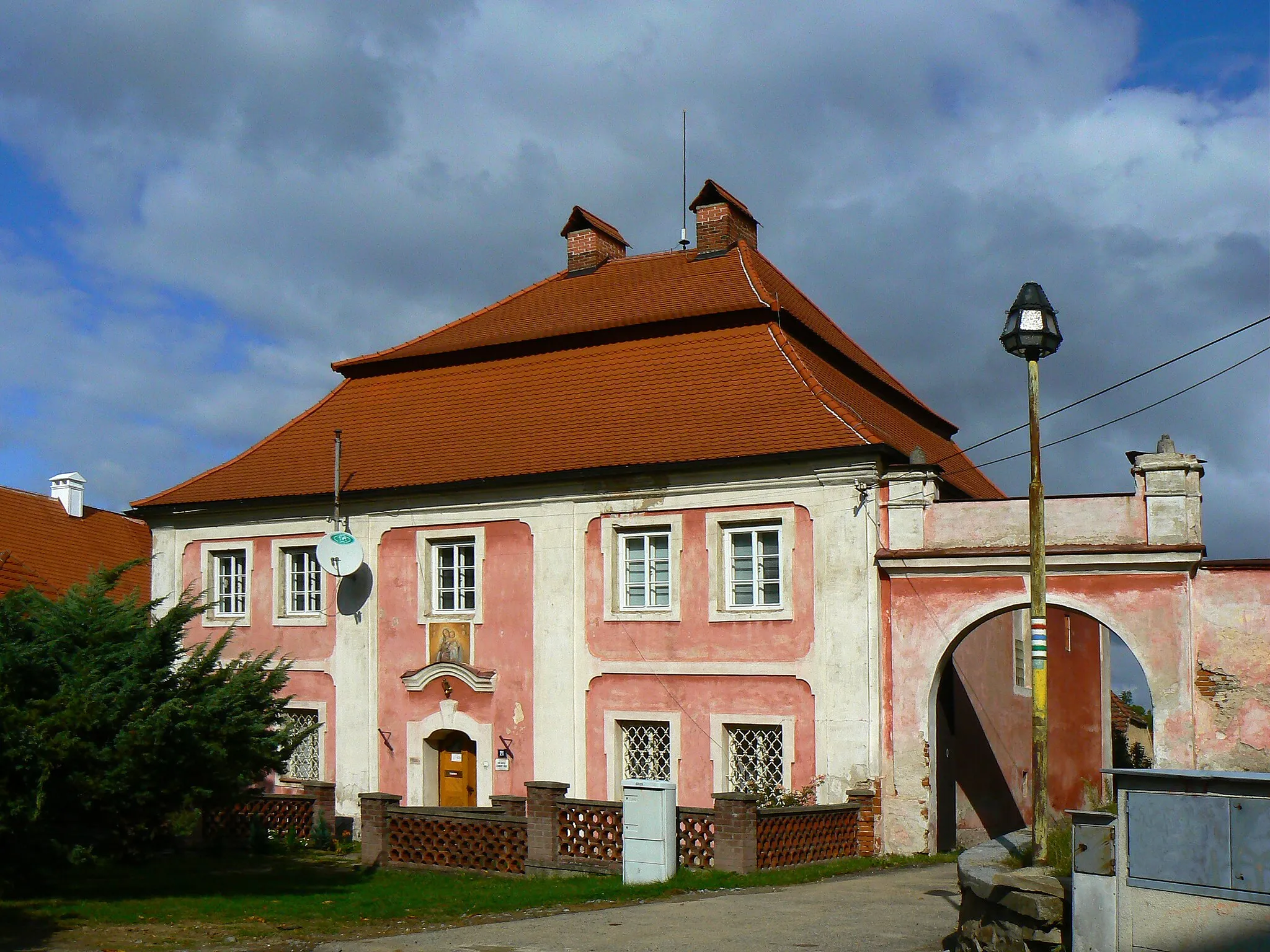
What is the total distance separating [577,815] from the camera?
1688 centimetres

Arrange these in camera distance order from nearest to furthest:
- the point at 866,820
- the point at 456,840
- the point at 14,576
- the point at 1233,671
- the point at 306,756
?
the point at 1233,671
the point at 866,820
the point at 456,840
the point at 306,756
the point at 14,576

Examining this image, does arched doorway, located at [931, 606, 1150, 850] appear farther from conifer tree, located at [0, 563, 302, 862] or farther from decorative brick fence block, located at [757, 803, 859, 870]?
conifer tree, located at [0, 563, 302, 862]

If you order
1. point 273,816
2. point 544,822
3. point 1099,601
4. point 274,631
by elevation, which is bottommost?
point 273,816

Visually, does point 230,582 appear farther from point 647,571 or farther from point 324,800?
point 647,571

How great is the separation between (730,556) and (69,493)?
20.2 m

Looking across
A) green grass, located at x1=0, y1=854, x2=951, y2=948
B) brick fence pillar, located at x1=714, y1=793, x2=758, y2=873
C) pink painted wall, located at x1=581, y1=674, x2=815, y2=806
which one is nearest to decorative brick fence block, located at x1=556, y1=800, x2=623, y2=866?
green grass, located at x1=0, y1=854, x2=951, y2=948

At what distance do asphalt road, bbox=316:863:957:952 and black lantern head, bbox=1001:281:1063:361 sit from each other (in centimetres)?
509

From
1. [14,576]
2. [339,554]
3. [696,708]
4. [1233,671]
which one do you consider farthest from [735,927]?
[14,576]

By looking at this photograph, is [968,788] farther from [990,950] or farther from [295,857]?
[990,950]

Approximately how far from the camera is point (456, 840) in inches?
700

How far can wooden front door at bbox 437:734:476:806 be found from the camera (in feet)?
69.9

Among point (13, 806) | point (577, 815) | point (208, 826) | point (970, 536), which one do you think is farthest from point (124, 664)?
point (970, 536)

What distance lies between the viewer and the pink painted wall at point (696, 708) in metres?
18.5

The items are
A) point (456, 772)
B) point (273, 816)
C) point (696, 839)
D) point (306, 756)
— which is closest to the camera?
point (696, 839)
